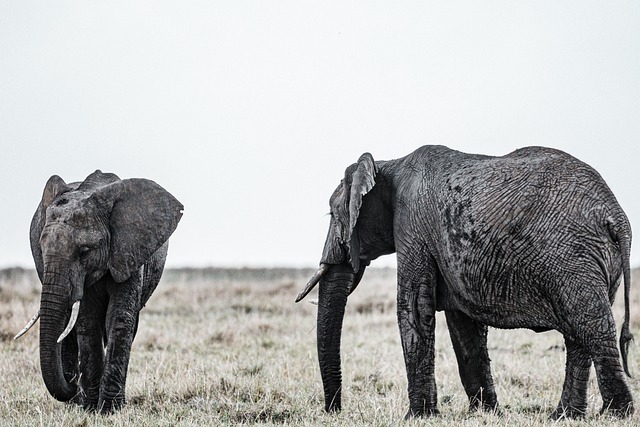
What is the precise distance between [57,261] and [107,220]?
0.85m

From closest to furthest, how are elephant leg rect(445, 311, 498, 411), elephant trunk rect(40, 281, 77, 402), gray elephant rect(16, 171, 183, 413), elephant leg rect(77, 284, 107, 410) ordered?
1. elephant trunk rect(40, 281, 77, 402)
2. gray elephant rect(16, 171, 183, 413)
3. elephant leg rect(445, 311, 498, 411)
4. elephant leg rect(77, 284, 107, 410)

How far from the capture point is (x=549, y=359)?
46.6 ft

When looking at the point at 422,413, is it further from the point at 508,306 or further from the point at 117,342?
the point at 117,342

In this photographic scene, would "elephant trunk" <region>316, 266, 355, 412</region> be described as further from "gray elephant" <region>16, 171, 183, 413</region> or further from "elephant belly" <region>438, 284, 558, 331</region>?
"gray elephant" <region>16, 171, 183, 413</region>

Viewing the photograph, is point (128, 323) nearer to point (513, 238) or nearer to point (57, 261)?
Result: point (57, 261)

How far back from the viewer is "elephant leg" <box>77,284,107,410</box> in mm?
10484

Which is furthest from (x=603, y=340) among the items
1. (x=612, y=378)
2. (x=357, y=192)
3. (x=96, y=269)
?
(x=96, y=269)

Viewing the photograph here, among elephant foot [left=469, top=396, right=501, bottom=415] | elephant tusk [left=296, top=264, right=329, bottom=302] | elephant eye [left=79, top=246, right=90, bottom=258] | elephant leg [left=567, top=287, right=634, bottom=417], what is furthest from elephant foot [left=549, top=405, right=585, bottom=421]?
elephant eye [left=79, top=246, right=90, bottom=258]

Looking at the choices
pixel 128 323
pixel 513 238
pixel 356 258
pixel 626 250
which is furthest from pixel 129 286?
pixel 626 250

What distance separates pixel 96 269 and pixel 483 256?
4017mm

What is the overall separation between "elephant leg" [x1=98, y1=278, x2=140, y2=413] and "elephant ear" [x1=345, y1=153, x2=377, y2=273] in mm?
2413

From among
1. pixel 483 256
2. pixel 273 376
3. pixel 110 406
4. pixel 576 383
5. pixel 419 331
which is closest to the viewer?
pixel 483 256

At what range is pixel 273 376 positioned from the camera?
1239cm

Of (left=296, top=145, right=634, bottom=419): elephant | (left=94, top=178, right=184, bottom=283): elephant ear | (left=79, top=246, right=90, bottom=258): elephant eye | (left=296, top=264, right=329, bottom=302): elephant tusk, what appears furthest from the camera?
(left=296, top=264, right=329, bottom=302): elephant tusk
